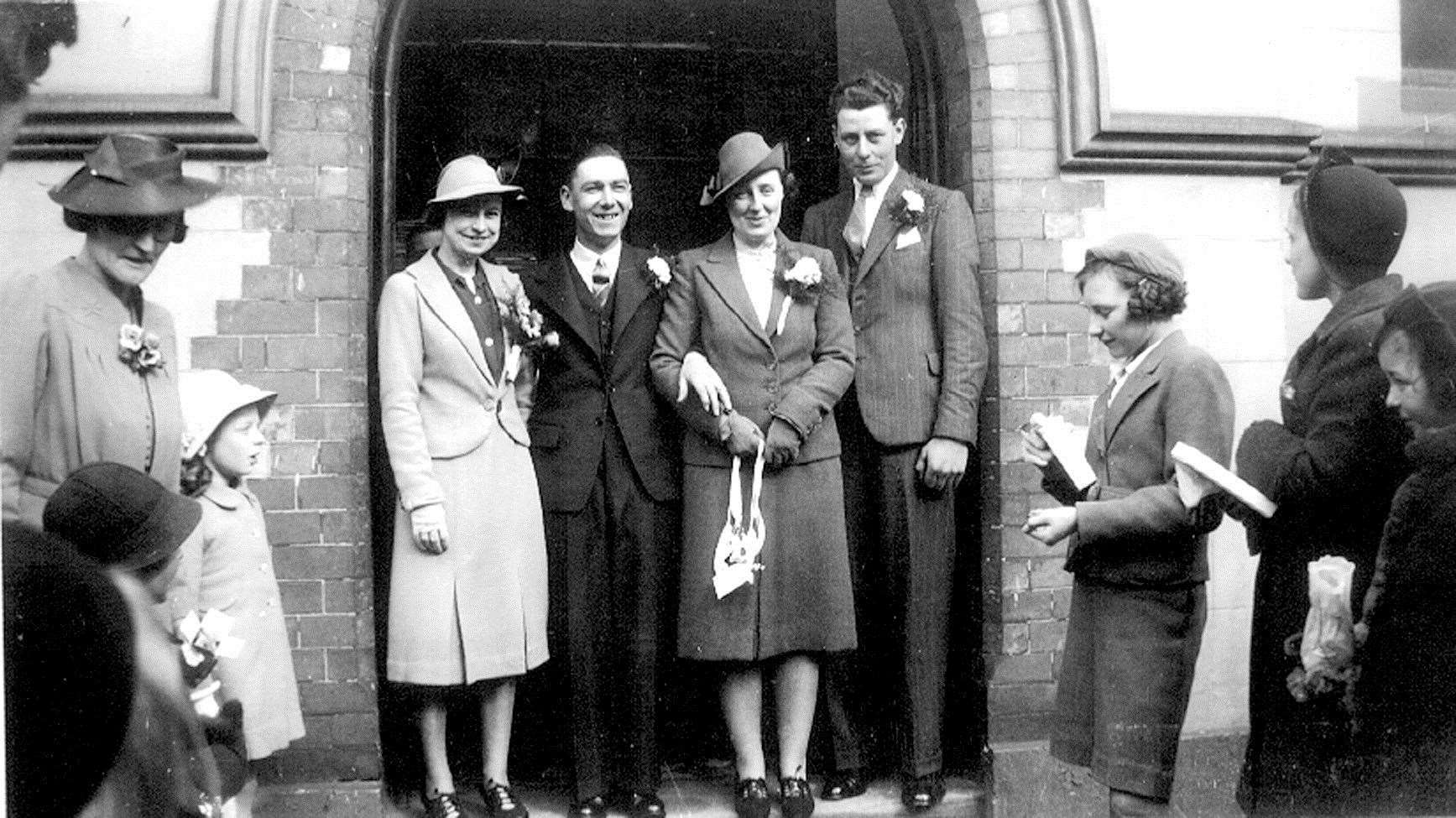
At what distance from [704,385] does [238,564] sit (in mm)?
1393

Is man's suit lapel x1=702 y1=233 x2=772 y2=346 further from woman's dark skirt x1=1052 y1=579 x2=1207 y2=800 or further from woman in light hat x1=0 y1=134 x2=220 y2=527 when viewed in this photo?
woman in light hat x1=0 y1=134 x2=220 y2=527

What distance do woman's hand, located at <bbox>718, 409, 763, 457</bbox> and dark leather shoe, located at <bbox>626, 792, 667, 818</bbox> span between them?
107 cm

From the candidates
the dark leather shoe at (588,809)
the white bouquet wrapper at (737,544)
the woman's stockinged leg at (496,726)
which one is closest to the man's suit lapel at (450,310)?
the white bouquet wrapper at (737,544)

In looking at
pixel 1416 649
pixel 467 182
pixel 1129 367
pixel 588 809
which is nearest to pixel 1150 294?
pixel 1129 367

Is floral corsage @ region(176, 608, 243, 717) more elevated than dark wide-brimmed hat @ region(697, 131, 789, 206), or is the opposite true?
dark wide-brimmed hat @ region(697, 131, 789, 206)

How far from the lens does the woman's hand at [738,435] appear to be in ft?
14.8

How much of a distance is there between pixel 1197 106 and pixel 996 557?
156cm

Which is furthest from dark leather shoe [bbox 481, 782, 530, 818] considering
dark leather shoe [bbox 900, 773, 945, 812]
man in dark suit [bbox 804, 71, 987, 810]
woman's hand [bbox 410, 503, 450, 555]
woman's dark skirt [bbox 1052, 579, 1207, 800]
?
woman's dark skirt [bbox 1052, 579, 1207, 800]

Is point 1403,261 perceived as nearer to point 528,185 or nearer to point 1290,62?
point 1290,62

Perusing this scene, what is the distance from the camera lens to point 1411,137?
4.80 meters

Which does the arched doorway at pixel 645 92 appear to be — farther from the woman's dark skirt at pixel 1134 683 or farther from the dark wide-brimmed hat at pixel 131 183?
the woman's dark skirt at pixel 1134 683

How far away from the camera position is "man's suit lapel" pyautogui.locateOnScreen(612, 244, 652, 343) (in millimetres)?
4680

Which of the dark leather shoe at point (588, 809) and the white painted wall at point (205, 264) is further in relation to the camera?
the dark leather shoe at point (588, 809)

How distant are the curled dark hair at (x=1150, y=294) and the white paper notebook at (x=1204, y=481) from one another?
35 centimetres
